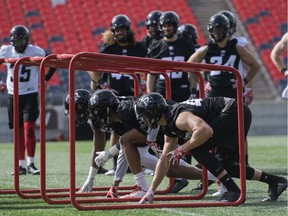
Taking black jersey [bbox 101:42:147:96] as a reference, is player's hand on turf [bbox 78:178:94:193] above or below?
below

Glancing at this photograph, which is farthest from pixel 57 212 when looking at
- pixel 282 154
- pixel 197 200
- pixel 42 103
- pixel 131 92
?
pixel 282 154

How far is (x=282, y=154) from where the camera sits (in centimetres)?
1406

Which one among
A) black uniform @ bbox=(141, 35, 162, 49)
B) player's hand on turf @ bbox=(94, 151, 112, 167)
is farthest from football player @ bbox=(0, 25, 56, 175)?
player's hand on turf @ bbox=(94, 151, 112, 167)

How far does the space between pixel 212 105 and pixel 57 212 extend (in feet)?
5.26

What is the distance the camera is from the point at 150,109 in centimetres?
631

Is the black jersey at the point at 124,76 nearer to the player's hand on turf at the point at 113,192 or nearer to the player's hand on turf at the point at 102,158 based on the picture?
the player's hand on turf at the point at 113,192

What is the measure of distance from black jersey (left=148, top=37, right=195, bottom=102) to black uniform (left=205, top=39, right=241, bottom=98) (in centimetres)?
57

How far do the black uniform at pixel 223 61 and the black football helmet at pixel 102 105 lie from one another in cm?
245

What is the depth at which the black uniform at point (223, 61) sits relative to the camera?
356 inches

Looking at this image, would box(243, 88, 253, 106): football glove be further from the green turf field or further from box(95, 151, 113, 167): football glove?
box(95, 151, 113, 167): football glove

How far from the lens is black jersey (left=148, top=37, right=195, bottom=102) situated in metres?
9.73

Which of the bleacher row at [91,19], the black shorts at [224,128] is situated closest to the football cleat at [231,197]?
the black shorts at [224,128]

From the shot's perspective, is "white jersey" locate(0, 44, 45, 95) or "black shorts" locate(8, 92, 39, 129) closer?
"white jersey" locate(0, 44, 45, 95)

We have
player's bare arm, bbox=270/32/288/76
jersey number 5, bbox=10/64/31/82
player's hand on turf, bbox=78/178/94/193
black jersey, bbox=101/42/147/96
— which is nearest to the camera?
player's hand on turf, bbox=78/178/94/193
